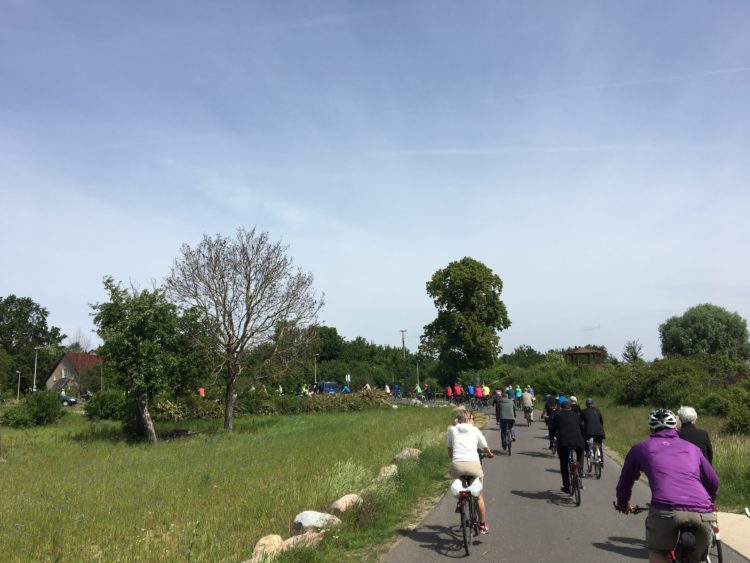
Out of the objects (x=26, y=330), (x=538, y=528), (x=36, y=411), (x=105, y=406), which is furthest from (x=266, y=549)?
(x=26, y=330)

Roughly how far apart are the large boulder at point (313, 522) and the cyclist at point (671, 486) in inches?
172

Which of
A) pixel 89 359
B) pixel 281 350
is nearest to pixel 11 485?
pixel 281 350

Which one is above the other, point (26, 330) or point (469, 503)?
point (26, 330)

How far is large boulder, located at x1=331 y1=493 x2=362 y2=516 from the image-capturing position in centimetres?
857

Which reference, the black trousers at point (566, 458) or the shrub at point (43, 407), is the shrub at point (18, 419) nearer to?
the shrub at point (43, 407)

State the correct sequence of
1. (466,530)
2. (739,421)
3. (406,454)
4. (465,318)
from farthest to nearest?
(465,318)
(739,421)
(406,454)
(466,530)

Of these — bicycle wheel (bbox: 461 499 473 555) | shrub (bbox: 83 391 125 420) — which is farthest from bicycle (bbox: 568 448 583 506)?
shrub (bbox: 83 391 125 420)

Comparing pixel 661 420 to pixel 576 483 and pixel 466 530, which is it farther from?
pixel 576 483

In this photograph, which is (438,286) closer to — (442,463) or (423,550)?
(442,463)

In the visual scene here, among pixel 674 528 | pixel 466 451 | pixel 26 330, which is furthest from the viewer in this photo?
pixel 26 330

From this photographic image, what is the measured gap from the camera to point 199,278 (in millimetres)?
28094

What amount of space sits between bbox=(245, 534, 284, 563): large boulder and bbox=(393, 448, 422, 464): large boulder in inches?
285

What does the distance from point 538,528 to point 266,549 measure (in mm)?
4206

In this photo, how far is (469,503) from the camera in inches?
306
